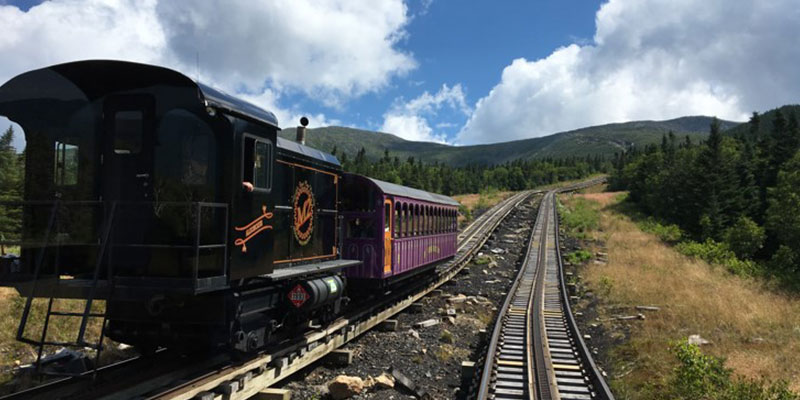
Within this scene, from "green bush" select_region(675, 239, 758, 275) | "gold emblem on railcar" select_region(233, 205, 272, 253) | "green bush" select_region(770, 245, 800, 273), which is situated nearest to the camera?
"gold emblem on railcar" select_region(233, 205, 272, 253)

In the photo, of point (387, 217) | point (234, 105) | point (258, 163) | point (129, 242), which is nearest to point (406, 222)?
point (387, 217)

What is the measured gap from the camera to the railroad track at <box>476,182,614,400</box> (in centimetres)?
935

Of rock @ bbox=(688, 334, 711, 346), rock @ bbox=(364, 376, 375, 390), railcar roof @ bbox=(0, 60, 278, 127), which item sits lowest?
rock @ bbox=(364, 376, 375, 390)

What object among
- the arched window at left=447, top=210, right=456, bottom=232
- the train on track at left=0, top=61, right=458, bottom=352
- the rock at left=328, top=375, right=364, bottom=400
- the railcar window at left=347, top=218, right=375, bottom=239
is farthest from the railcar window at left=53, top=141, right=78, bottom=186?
the arched window at left=447, top=210, right=456, bottom=232

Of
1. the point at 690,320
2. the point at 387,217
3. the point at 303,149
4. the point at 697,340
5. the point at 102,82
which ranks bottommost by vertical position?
the point at 697,340

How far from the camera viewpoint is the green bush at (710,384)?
834 centimetres

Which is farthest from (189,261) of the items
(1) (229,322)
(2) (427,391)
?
(2) (427,391)

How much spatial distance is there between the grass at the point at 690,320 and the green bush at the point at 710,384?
415 millimetres

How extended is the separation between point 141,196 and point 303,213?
3551 millimetres

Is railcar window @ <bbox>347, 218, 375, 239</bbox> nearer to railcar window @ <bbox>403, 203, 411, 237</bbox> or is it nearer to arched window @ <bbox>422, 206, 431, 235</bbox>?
railcar window @ <bbox>403, 203, 411, 237</bbox>

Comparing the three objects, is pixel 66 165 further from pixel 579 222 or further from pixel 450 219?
pixel 579 222

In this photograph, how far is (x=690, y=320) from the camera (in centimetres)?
1465

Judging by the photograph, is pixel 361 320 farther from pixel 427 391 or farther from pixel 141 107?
pixel 141 107

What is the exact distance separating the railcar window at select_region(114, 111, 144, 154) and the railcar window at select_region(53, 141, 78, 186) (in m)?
0.70
